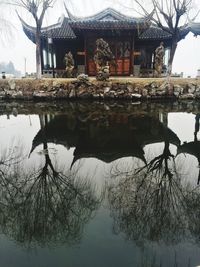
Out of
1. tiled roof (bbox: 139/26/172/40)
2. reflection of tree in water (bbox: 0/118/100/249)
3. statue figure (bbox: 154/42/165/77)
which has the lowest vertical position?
reflection of tree in water (bbox: 0/118/100/249)

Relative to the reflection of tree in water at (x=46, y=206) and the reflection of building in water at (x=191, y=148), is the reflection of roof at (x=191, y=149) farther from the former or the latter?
the reflection of tree in water at (x=46, y=206)

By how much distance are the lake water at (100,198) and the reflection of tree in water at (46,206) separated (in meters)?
0.02

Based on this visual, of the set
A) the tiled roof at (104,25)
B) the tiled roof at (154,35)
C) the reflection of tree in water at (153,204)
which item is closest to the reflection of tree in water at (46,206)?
the reflection of tree in water at (153,204)

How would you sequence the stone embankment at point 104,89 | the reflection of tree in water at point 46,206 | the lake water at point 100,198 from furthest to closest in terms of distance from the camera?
1. the stone embankment at point 104,89
2. the reflection of tree in water at point 46,206
3. the lake water at point 100,198

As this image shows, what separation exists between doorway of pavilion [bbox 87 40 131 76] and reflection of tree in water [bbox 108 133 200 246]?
1830 centimetres

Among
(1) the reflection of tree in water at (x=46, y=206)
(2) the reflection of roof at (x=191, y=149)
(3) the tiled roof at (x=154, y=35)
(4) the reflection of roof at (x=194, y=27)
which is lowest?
(1) the reflection of tree in water at (x=46, y=206)

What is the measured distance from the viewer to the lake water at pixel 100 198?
11.2ft

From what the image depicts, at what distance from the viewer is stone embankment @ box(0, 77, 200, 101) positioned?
61.2ft

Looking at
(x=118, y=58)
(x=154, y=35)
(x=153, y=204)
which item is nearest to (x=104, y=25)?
(x=118, y=58)

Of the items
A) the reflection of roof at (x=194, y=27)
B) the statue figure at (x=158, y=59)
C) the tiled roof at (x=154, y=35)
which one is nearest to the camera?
the statue figure at (x=158, y=59)

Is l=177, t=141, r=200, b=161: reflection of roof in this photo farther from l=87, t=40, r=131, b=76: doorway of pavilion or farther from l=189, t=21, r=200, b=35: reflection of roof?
l=189, t=21, r=200, b=35: reflection of roof

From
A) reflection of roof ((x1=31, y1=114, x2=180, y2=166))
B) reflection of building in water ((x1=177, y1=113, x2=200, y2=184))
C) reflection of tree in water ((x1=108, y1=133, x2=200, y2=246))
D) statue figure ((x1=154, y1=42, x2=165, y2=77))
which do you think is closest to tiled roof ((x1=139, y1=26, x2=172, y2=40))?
statue figure ((x1=154, y1=42, x2=165, y2=77))

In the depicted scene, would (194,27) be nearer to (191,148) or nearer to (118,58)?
(118,58)

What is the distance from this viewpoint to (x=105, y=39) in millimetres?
23062
